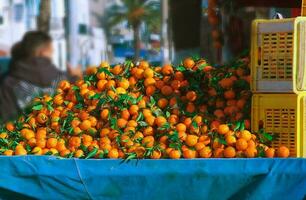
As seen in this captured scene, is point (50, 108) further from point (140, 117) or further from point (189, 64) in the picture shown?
point (189, 64)

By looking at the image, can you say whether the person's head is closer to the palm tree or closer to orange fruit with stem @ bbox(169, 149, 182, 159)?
orange fruit with stem @ bbox(169, 149, 182, 159)

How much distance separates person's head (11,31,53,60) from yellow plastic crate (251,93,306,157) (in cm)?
373

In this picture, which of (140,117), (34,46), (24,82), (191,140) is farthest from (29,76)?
(191,140)

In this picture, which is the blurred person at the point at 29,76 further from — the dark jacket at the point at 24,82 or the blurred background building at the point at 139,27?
the blurred background building at the point at 139,27

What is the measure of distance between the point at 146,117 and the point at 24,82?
10.3 ft

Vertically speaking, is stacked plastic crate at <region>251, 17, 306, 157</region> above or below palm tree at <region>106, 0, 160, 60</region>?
below

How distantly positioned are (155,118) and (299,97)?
896 mm

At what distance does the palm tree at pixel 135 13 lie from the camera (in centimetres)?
2019

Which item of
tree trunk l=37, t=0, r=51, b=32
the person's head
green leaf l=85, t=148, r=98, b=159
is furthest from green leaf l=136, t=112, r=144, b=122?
tree trunk l=37, t=0, r=51, b=32

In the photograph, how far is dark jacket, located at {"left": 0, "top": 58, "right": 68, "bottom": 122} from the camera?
698 centimetres

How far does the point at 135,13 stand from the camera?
78.2 ft

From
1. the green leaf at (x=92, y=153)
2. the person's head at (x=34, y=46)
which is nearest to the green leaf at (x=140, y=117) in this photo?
the green leaf at (x=92, y=153)

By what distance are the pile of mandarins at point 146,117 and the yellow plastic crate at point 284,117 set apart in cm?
6

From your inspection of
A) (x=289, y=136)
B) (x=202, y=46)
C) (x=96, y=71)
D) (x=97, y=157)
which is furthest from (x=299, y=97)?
(x=202, y=46)
